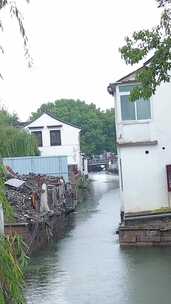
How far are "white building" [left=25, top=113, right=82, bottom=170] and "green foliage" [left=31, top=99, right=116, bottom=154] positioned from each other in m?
20.3

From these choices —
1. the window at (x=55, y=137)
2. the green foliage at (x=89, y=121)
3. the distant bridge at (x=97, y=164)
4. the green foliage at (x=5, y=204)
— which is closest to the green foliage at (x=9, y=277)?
the green foliage at (x=5, y=204)

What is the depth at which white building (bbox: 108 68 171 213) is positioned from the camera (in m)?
23.2

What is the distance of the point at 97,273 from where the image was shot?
18078 millimetres

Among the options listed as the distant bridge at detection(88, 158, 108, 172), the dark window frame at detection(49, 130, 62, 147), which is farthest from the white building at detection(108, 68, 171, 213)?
the distant bridge at detection(88, 158, 108, 172)

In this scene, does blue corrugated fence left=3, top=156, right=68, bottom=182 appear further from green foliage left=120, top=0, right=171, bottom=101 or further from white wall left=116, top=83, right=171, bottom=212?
green foliage left=120, top=0, right=171, bottom=101

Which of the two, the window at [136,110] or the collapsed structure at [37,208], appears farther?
the window at [136,110]

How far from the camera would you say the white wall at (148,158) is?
23.2 m

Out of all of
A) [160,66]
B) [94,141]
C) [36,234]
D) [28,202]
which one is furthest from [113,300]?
[94,141]

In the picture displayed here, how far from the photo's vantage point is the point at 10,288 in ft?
14.6

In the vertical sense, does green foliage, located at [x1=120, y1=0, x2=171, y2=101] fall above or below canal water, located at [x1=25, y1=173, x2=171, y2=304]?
above

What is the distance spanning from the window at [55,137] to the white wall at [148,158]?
38549 mm

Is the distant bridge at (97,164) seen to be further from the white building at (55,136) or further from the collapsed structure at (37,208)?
the collapsed structure at (37,208)

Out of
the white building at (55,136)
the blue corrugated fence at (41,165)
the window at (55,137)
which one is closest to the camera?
the blue corrugated fence at (41,165)

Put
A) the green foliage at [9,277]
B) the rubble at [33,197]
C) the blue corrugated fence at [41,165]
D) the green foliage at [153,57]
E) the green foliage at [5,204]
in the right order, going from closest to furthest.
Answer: the green foliage at [9,277]
the green foliage at [5,204]
the green foliage at [153,57]
the rubble at [33,197]
the blue corrugated fence at [41,165]
